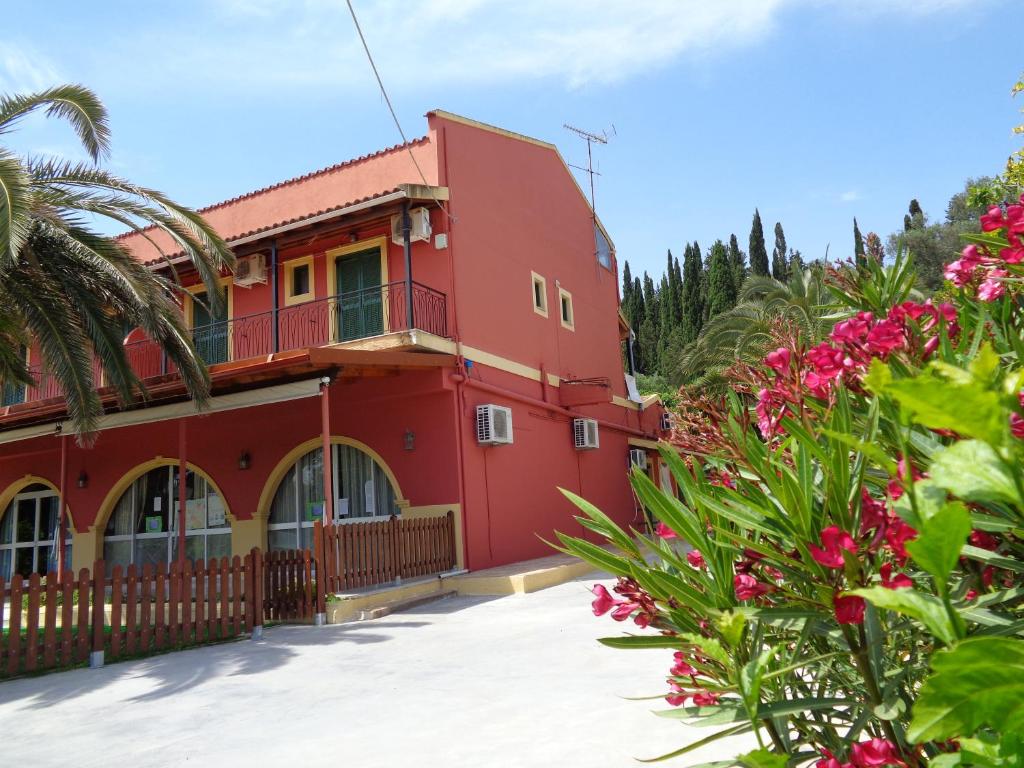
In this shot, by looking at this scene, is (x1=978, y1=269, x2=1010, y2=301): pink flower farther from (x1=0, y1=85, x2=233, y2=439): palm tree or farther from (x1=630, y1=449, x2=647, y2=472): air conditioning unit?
(x1=630, y1=449, x2=647, y2=472): air conditioning unit

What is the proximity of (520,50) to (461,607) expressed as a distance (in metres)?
6.53

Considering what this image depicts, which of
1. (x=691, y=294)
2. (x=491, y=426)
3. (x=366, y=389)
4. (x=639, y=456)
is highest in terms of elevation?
(x=691, y=294)

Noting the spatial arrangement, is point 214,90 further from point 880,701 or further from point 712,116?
point 880,701

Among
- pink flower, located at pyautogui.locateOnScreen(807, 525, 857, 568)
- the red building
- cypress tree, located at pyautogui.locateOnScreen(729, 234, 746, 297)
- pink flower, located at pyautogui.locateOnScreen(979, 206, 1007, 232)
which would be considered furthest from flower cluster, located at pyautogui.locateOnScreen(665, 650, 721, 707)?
cypress tree, located at pyautogui.locateOnScreen(729, 234, 746, 297)

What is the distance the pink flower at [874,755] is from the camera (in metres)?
1.30

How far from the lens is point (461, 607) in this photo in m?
9.79

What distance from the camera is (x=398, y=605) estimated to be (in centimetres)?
987

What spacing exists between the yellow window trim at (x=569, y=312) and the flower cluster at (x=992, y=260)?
14556mm

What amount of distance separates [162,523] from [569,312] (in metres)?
9.36

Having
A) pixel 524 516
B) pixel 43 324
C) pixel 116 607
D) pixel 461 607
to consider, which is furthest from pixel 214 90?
pixel 524 516

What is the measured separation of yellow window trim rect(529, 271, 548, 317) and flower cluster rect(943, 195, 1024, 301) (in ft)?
44.2

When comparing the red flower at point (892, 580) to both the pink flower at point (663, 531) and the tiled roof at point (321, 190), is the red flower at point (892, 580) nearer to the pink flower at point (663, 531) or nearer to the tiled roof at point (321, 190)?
the pink flower at point (663, 531)

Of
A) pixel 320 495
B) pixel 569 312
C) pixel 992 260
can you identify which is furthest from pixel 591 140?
pixel 992 260

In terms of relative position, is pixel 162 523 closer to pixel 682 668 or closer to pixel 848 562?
pixel 682 668
